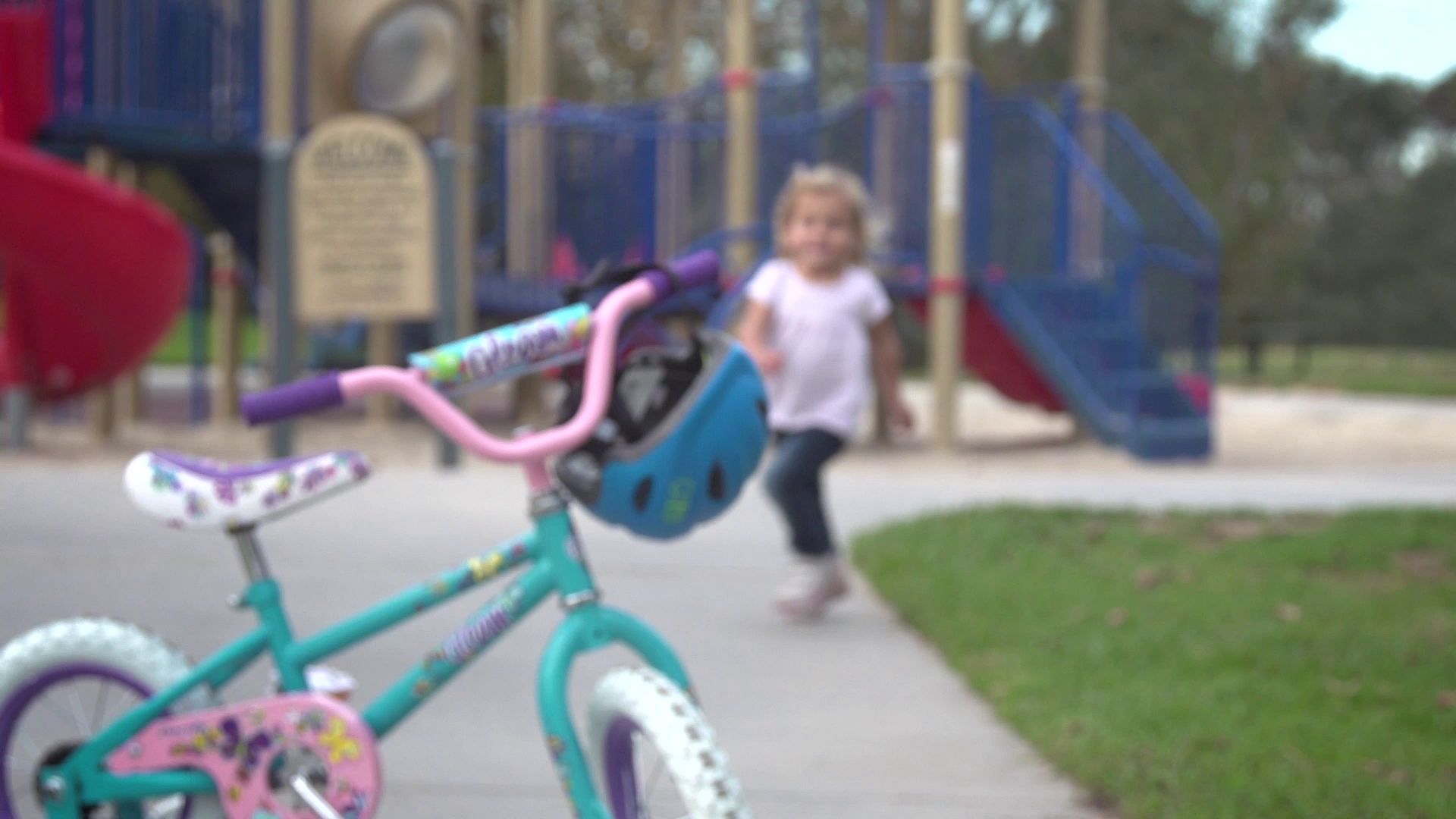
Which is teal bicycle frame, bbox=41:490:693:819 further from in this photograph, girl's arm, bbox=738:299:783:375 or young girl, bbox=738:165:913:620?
girl's arm, bbox=738:299:783:375

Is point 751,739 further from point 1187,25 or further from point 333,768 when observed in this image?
point 1187,25

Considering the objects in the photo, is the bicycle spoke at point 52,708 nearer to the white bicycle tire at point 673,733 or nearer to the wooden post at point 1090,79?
the white bicycle tire at point 673,733

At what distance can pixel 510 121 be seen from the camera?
14.4 m

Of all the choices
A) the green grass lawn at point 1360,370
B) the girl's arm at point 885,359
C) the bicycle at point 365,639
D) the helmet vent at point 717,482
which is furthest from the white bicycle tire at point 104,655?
the green grass lawn at point 1360,370

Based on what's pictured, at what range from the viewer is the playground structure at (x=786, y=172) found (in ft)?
35.6

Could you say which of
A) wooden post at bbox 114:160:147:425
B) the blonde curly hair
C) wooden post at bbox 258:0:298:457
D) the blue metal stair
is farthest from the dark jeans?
wooden post at bbox 114:160:147:425

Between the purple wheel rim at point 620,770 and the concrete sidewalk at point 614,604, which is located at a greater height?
the purple wheel rim at point 620,770

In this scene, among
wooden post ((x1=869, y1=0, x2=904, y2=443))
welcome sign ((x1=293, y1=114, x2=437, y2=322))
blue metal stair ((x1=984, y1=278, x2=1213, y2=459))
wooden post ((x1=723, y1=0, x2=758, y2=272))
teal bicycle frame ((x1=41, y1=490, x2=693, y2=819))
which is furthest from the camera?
wooden post ((x1=869, y1=0, x2=904, y2=443))

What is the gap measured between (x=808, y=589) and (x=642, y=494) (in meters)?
2.79

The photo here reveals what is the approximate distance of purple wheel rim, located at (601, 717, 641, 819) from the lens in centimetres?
250

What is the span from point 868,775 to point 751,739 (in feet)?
1.19

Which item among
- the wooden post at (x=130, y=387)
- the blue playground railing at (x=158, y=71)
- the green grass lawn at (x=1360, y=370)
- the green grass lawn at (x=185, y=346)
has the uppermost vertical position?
the blue playground railing at (x=158, y=71)

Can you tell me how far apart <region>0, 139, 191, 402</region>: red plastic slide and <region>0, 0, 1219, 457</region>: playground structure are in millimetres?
150

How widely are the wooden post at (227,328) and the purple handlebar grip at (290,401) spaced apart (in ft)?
36.8
